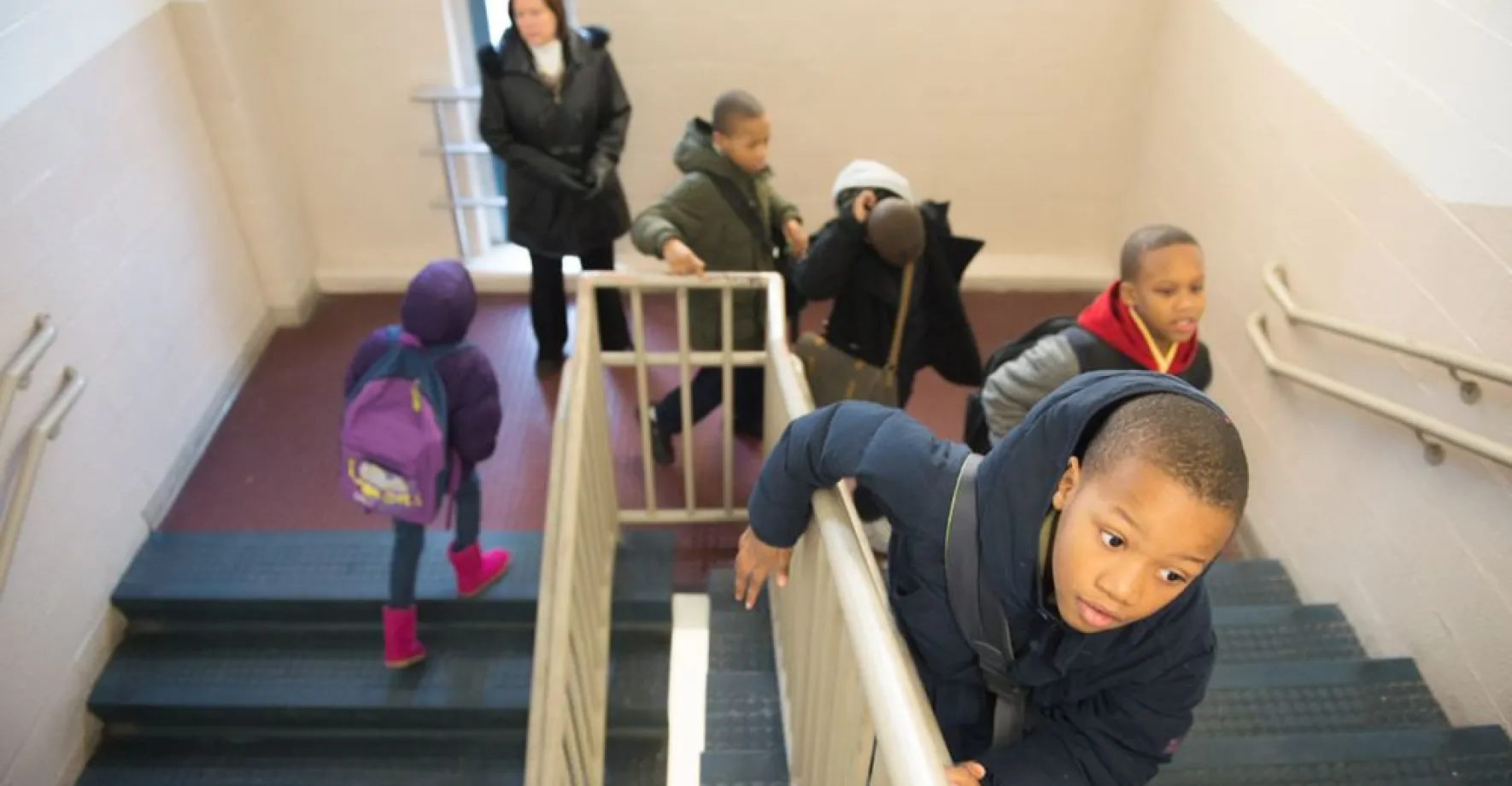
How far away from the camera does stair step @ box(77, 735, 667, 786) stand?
286 centimetres

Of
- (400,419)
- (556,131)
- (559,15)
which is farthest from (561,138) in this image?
(400,419)

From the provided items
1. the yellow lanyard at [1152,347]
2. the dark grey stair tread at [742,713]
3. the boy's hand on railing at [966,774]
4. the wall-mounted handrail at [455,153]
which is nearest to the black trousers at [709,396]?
the dark grey stair tread at [742,713]

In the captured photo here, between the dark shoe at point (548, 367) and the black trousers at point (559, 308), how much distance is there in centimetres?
1

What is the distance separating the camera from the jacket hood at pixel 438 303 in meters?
2.32

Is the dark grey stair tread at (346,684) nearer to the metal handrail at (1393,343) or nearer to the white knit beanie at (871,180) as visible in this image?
the white knit beanie at (871,180)

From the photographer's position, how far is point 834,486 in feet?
5.16

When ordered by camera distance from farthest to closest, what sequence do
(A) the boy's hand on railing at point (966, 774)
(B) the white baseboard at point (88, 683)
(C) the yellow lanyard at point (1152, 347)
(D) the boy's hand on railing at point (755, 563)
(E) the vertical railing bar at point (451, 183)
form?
(E) the vertical railing bar at point (451, 183) → (B) the white baseboard at point (88, 683) → (C) the yellow lanyard at point (1152, 347) → (D) the boy's hand on railing at point (755, 563) → (A) the boy's hand on railing at point (966, 774)

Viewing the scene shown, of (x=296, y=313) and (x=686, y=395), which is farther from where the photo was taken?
(x=296, y=313)

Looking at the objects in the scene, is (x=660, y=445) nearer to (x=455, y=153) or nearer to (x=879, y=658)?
(x=455, y=153)

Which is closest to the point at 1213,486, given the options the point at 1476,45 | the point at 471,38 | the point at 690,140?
the point at 1476,45

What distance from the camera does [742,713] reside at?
99.1 inches

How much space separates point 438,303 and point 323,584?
1240 mm

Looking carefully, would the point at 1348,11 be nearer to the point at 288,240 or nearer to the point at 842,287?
the point at 842,287

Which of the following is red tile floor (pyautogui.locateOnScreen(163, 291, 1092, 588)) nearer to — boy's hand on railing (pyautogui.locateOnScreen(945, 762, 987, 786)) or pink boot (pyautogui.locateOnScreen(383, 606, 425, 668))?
pink boot (pyautogui.locateOnScreen(383, 606, 425, 668))
